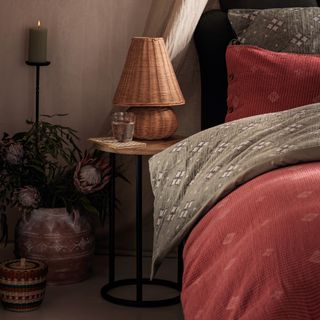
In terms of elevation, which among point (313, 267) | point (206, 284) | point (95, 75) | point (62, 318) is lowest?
point (62, 318)

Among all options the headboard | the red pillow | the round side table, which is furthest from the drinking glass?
the headboard

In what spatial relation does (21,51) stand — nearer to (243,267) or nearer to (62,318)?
(62,318)

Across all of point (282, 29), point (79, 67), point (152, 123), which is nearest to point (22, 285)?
point (152, 123)

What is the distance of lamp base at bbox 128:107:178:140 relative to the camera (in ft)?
10.4

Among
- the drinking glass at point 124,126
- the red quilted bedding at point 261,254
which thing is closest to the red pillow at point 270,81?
the drinking glass at point 124,126

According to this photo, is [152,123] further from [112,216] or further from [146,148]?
[112,216]

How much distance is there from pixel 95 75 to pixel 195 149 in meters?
1.23

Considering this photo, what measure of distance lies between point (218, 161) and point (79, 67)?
1423 millimetres

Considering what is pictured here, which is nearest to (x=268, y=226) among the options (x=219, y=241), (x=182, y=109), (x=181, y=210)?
(x=219, y=241)

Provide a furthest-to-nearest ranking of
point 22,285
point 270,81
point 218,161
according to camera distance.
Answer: point 270,81 → point 22,285 → point 218,161

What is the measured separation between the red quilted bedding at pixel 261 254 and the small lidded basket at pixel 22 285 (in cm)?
96

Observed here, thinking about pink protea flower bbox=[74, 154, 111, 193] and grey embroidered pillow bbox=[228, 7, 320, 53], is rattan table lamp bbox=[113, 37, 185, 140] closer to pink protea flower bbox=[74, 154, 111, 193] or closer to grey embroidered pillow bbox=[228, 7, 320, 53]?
pink protea flower bbox=[74, 154, 111, 193]

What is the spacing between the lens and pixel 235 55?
3.20m

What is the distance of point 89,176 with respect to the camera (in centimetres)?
319
